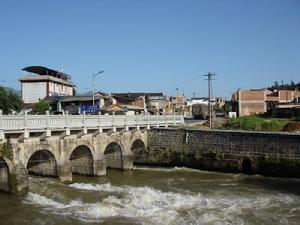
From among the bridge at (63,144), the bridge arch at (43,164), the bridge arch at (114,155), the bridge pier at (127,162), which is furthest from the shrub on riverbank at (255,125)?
the bridge arch at (43,164)

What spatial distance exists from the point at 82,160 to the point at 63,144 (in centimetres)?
535

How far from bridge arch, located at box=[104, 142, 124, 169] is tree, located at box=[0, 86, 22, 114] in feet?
67.6

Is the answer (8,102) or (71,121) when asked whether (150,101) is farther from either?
(71,121)

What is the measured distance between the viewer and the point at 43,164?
28422mm

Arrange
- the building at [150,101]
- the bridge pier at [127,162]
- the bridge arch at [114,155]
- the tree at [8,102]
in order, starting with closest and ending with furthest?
the bridge pier at [127,162] → the bridge arch at [114,155] → the tree at [8,102] → the building at [150,101]

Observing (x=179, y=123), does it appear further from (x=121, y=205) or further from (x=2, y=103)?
(x=121, y=205)

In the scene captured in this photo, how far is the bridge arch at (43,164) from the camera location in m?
27.4

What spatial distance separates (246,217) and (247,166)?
14.7 metres

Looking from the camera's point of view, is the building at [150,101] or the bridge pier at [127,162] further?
the building at [150,101]

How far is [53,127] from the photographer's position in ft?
85.5

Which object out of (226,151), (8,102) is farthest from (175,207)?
(8,102)

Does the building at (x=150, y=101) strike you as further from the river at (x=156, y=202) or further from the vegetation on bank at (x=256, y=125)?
the river at (x=156, y=202)

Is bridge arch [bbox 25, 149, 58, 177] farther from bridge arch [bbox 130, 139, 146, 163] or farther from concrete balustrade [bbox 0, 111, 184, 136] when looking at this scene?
bridge arch [bbox 130, 139, 146, 163]

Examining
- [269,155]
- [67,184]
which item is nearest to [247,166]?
[269,155]
